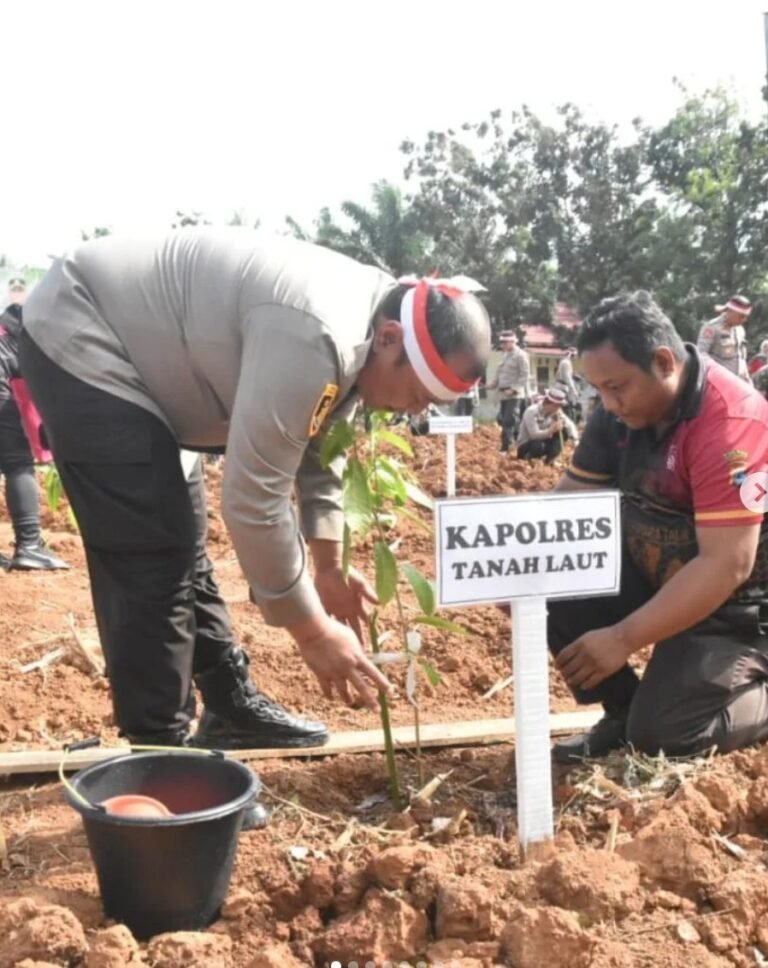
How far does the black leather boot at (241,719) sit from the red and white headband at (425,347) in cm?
109

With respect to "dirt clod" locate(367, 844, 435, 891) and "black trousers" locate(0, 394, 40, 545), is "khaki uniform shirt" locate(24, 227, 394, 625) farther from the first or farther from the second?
"black trousers" locate(0, 394, 40, 545)

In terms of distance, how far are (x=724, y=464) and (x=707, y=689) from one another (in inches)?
22.1

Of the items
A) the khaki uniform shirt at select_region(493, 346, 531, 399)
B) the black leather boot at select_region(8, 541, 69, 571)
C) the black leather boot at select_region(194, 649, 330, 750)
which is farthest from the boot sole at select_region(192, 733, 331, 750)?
the khaki uniform shirt at select_region(493, 346, 531, 399)

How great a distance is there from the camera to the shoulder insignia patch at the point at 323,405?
1.87 m

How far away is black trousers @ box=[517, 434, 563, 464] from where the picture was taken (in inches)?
434

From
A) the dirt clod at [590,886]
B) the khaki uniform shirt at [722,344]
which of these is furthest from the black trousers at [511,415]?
the dirt clod at [590,886]

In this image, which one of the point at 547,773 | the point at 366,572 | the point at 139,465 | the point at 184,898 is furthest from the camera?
the point at 366,572

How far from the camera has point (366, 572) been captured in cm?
555

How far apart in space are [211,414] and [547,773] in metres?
1.03

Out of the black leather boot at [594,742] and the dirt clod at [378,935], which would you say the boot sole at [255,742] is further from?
the dirt clod at [378,935]

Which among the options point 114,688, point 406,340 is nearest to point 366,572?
point 114,688

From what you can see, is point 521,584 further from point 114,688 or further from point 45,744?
point 45,744

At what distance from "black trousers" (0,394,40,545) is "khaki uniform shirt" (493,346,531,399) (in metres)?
9.87

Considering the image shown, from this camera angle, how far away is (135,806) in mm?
1774
